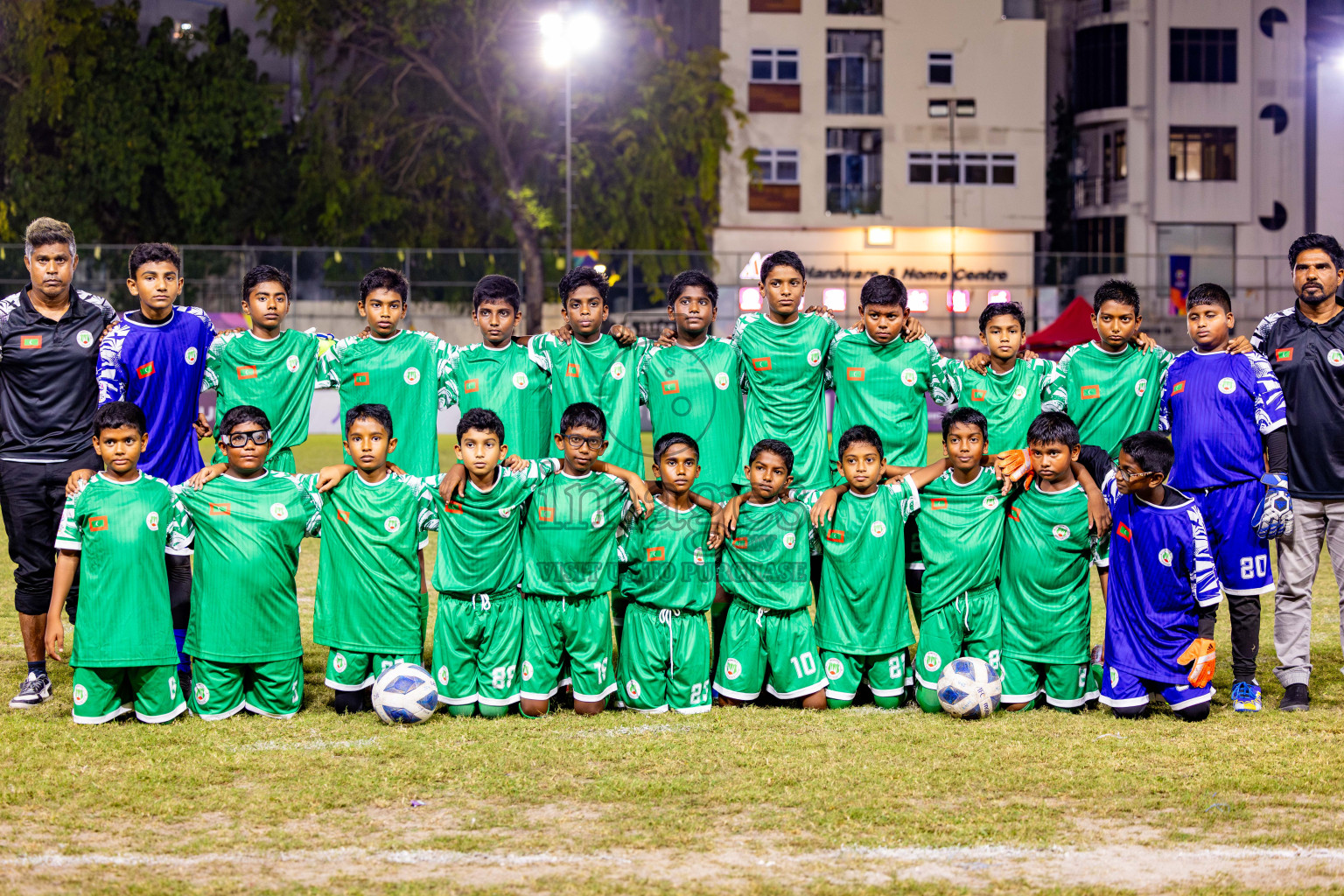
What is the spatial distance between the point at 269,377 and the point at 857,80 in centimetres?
3833

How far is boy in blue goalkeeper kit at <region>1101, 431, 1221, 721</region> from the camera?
6637mm

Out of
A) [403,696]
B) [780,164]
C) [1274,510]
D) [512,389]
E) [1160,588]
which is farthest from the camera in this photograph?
[780,164]

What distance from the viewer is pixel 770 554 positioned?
7004 mm

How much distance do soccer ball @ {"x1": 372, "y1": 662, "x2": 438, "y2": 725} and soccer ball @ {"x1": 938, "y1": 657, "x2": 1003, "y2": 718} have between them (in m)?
2.51

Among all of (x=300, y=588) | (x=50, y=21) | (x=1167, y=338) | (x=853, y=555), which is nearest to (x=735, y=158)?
(x=1167, y=338)

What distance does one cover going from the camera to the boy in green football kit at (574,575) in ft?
22.3

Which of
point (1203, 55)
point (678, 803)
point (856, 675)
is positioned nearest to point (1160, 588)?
point (856, 675)

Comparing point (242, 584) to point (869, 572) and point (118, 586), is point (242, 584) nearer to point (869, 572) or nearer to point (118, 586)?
point (118, 586)

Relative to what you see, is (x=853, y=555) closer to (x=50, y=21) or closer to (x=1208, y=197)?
(x=50, y=21)

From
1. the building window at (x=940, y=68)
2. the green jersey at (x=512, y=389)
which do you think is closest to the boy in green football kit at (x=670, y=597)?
the green jersey at (x=512, y=389)

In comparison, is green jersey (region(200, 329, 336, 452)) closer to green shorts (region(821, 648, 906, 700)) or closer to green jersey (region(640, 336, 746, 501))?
green jersey (region(640, 336, 746, 501))

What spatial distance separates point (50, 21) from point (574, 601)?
104 feet

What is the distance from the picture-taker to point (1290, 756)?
591 centimetres

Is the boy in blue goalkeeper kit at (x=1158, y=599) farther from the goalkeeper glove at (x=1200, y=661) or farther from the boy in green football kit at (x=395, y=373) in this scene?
the boy in green football kit at (x=395, y=373)
